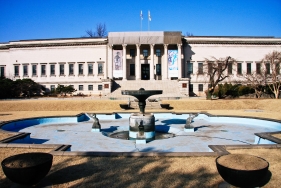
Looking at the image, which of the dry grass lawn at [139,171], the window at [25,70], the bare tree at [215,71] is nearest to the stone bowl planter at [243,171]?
the dry grass lawn at [139,171]

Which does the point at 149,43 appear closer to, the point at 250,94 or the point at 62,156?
the point at 250,94

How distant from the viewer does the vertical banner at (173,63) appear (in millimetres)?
52281

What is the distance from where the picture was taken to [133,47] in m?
55.0

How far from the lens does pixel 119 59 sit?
174ft

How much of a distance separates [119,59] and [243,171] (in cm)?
4932

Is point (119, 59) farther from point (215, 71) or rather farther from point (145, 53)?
point (215, 71)

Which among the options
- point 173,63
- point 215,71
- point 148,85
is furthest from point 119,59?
point 215,71

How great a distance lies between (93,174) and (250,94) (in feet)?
123

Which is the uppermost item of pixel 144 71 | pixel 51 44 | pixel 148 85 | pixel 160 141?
pixel 51 44

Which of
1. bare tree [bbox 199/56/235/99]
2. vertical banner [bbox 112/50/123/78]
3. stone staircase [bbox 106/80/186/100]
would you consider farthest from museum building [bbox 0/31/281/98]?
bare tree [bbox 199/56/235/99]

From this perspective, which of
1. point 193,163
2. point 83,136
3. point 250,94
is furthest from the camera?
point 250,94

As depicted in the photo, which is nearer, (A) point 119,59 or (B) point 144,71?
(A) point 119,59

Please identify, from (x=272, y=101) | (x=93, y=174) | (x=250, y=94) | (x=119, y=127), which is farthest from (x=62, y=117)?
(x=250, y=94)

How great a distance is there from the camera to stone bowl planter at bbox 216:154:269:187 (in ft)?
16.6
